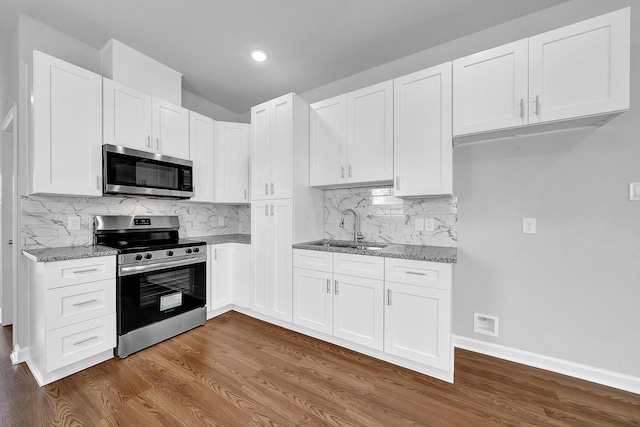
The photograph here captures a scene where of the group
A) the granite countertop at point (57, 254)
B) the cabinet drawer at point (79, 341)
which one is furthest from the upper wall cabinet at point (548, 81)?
the cabinet drawer at point (79, 341)

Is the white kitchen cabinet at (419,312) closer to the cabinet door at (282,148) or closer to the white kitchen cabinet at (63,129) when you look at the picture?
the cabinet door at (282,148)

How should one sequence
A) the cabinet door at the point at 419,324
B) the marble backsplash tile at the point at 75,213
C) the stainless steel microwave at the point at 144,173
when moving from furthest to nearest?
the stainless steel microwave at the point at 144,173
the marble backsplash tile at the point at 75,213
the cabinet door at the point at 419,324

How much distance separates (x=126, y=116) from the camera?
7.98 ft

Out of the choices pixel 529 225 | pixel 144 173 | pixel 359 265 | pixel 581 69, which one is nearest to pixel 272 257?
pixel 359 265

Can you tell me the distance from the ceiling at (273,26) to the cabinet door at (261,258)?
5.30 ft

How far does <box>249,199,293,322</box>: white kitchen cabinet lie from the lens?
271cm

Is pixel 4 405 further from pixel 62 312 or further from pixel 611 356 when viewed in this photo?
pixel 611 356

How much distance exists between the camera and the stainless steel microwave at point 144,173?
2.28m

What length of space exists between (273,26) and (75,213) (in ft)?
8.31

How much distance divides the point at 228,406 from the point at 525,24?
3717mm

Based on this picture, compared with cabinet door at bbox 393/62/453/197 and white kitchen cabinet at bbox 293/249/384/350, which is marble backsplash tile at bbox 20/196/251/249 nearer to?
white kitchen cabinet at bbox 293/249/384/350

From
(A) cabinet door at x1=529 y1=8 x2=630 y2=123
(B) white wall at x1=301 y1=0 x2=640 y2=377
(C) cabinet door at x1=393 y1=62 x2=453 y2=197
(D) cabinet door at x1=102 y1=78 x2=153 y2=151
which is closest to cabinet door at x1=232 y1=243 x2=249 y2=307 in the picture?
(D) cabinet door at x1=102 y1=78 x2=153 y2=151

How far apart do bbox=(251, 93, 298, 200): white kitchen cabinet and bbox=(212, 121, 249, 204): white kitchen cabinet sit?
48cm

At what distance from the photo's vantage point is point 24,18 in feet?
7.00
